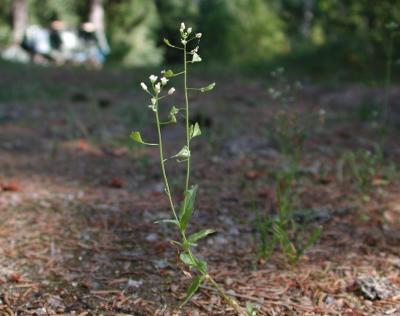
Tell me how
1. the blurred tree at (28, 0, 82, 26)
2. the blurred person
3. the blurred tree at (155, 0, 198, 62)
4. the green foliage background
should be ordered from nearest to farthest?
the blurred person < the green foliage background < the blurred tree at (28, 0, 82, 26) < the blurred tree at (155, 0, 198, 62)

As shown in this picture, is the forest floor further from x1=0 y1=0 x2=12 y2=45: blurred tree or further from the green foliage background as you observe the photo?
x1=0 y1=0 x2=12 y2=45: blurred tree

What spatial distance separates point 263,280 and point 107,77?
4.93 metres

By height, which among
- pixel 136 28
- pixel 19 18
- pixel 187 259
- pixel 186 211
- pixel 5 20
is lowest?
pixel 136 28

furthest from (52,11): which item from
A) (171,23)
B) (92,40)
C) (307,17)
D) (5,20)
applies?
(307,17)

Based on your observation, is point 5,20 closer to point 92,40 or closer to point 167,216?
point 92,40

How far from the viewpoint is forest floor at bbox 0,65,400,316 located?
1.61m

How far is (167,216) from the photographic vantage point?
7.20 ft

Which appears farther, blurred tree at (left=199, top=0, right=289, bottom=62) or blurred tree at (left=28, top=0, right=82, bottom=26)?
blurred tree at (left=28, top=0, right=82, bottom=26)

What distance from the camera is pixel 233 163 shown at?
9.68ft

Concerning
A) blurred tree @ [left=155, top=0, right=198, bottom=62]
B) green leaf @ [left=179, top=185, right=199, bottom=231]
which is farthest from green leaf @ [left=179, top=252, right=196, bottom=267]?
blurred tree @ [left=155, top=0, right=198, bottom=62]

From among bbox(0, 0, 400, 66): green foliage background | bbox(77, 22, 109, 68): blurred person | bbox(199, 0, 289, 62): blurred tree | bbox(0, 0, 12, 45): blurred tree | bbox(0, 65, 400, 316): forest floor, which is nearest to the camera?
bbox(0, 65, 400, 316): forest floor

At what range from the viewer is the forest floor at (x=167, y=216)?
161 cm

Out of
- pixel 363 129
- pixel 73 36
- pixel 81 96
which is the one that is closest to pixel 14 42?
pixel 73 36

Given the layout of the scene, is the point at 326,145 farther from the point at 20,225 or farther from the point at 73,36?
the point at 73,36
